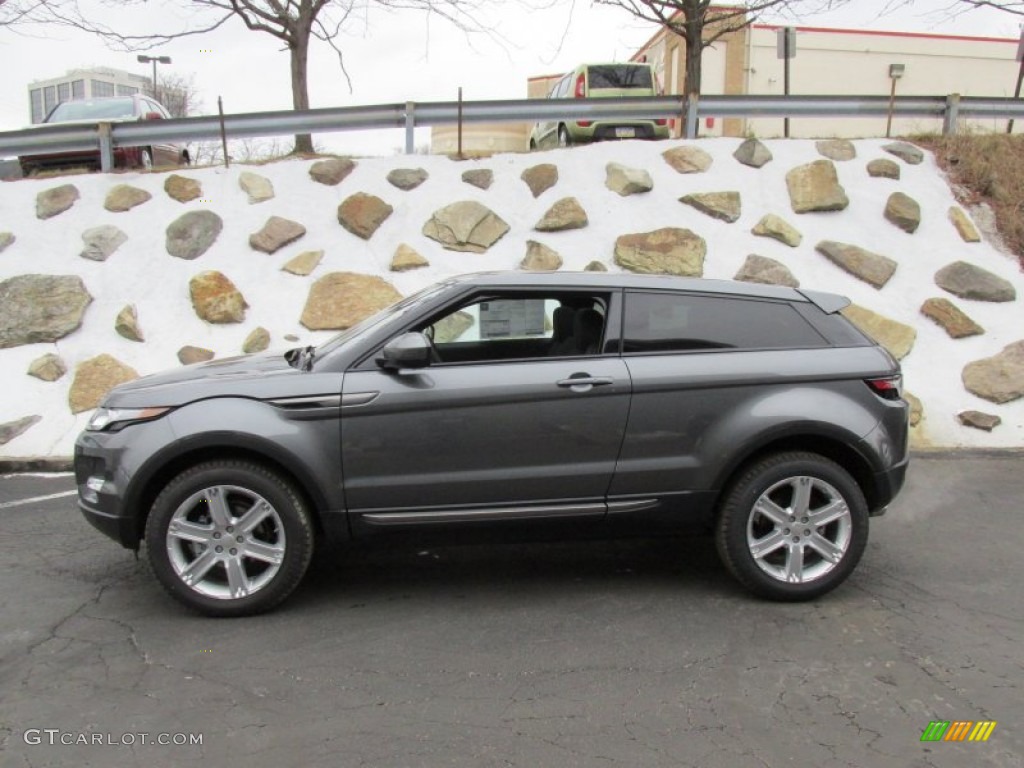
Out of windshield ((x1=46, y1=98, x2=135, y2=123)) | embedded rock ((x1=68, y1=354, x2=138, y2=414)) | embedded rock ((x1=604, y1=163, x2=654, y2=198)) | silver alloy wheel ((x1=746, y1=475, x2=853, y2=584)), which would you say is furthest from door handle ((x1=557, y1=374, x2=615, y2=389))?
windshield ((x1=46, y1=98, x2=135, y2=123))

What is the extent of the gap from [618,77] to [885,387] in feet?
41.2

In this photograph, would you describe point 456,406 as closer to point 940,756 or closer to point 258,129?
point 940,756

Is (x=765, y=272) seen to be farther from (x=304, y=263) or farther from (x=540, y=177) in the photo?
(x=304, y=263)

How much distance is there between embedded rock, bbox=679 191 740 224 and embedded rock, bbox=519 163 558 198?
5.14 ft

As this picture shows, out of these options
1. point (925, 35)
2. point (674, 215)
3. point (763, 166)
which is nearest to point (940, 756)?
point (674, 215)

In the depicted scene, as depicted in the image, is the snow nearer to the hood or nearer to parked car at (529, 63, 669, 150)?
parked car at (529, 63, 669, 150)

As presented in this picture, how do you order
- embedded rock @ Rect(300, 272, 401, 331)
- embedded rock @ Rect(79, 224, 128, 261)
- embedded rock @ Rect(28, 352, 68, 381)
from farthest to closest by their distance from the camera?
embedded rock @ Rect(79, 224, 128, 261)
embedded rock @ Rect(300, 272, 401, 331)
embedded rock @ Rect(28, 352, 68, 381)

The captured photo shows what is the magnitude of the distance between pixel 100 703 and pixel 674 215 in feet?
26.7

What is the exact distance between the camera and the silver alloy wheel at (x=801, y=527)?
415cm

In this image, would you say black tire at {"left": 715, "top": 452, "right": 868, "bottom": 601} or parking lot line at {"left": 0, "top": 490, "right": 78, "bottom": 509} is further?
parking lot line at {"left": 0, "top": 490, "right": 78, "bottom": 509}

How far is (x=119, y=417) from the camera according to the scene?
4.06 metres

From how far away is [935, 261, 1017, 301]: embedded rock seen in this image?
898cm

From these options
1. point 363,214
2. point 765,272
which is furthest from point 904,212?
point 363,214

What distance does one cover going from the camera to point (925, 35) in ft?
97.0
